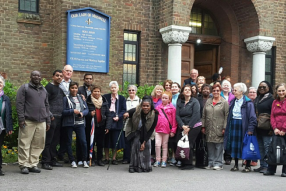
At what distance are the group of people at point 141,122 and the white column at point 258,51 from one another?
5884 mm

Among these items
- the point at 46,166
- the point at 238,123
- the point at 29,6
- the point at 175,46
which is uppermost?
the point at 29,6

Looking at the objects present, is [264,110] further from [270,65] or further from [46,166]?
[270,65]

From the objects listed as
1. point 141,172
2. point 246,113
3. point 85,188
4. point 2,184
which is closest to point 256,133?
point 246,113

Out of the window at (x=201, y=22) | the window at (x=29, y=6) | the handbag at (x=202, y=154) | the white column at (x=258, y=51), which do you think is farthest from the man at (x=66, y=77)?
the white column at (x=258, y=51)

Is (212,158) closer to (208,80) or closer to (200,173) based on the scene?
(200,173)

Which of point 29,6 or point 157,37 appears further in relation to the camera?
point 157,37

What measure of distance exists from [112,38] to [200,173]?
6.74m

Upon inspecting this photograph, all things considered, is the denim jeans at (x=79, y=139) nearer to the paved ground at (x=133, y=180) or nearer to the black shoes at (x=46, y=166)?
the paved ground at (x=133, y=180)

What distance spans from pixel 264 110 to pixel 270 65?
863 cm

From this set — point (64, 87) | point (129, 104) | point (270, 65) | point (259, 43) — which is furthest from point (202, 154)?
point (270, 65)

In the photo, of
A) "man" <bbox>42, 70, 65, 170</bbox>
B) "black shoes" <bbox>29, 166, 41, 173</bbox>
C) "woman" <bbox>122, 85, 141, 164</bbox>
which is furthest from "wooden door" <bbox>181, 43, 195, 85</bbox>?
"black shoes" <bbox>29, 166, 41, 173</bbox>

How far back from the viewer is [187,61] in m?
15.1

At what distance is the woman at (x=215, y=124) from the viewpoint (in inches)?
337

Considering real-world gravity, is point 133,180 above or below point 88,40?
below
